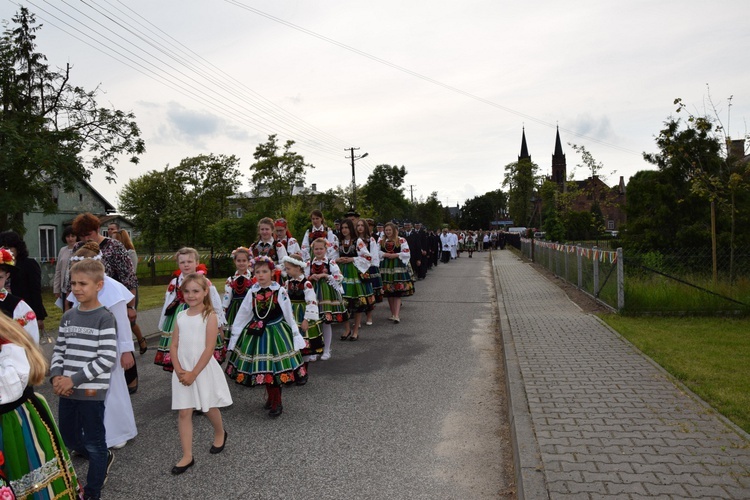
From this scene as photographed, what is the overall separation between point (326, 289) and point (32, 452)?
18.2 feet

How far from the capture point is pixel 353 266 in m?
9.40

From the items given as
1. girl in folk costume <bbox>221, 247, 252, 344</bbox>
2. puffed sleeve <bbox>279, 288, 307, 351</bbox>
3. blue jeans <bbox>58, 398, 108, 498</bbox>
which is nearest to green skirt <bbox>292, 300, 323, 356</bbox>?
girl in folk costume <bbox>221, 247, 252, 344</bbox>

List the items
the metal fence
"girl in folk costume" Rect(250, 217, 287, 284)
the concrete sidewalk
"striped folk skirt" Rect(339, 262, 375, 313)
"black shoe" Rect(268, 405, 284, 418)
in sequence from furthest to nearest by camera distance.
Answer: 1. the metal fence
2. "striped folk skirt" Rect(339, 262, 375, 313)
3. "girl in folk costume" Rect(250, 217, 287, 284)
4. "black shoe" Rect(268, 405, 284, 418)
5. the concrete sidewalk

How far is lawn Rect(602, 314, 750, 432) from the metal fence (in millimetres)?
312

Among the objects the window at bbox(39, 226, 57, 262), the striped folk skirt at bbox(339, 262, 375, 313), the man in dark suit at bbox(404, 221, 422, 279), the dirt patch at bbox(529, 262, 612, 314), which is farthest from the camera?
the window at bbox(39, 226, 57, 262)

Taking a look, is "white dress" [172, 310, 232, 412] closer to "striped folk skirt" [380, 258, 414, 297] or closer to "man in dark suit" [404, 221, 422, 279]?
"striped folk skirt" [380, 258, 414, 297]

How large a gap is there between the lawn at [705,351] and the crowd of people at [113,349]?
12.8 feet

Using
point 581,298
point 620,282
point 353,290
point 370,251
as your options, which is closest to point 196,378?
point 353,290

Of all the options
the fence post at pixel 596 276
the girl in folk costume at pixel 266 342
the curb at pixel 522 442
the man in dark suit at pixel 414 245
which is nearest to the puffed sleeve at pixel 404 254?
the fence post at pixel 596 276

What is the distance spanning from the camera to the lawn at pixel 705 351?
5281 mm

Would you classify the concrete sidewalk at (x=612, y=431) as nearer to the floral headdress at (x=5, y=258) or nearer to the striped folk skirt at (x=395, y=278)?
the striped folk skirt at (x=395, y=278)

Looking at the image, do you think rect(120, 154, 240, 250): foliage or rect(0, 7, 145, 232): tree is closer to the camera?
rect(0, 7, 145, 232): tree

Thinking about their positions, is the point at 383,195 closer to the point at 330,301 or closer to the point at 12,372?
the point at 330,301

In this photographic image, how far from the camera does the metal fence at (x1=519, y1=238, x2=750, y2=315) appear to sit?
1018cm
